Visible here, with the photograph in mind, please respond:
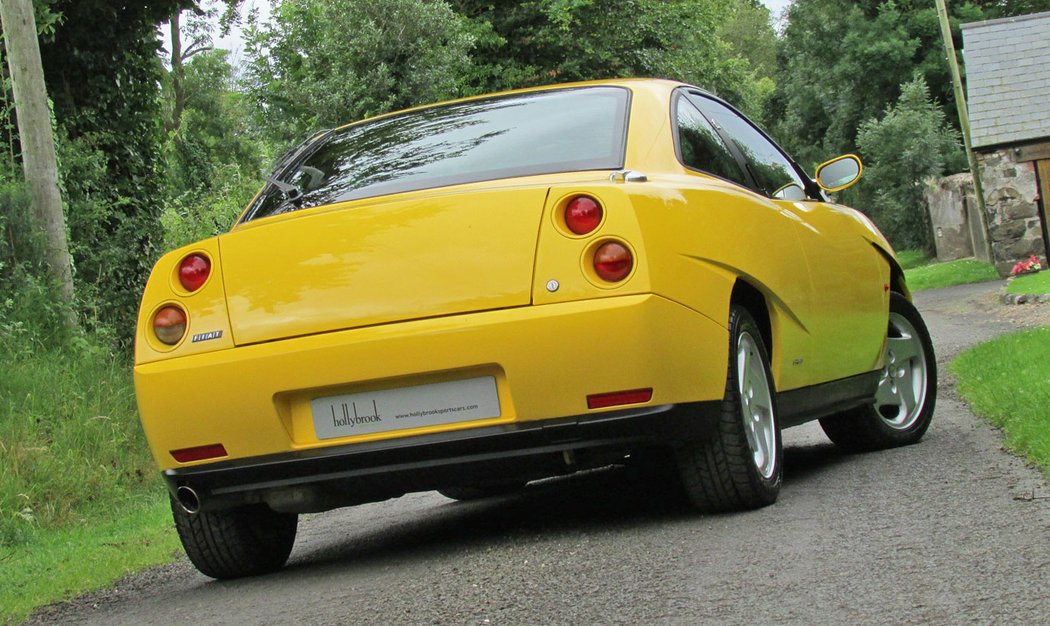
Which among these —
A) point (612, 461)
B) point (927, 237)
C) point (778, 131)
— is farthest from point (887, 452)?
point (778, 131)

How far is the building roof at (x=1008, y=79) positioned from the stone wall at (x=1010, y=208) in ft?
1.80

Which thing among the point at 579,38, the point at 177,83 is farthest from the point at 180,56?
the point at 579,38

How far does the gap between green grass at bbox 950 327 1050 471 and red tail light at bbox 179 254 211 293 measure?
10.1 ft

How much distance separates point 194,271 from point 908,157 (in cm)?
3716

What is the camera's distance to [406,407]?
178 inches

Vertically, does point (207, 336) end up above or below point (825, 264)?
above

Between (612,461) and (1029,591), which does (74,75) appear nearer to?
(612,461)

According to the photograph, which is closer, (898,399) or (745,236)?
(745,236)

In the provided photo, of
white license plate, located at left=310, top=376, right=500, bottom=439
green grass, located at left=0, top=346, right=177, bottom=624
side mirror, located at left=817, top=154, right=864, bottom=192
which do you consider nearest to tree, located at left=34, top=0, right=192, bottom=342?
green grass, located at left=0, top=346, right=177, bottom=624

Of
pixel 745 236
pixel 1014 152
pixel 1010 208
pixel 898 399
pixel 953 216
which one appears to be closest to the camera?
pixel 745 236

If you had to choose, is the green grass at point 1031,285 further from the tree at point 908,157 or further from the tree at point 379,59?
the tree at point 908,157

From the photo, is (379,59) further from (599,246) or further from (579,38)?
(599,246)

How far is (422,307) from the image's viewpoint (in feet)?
14.7

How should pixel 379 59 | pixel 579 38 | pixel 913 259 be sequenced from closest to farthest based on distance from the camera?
pixel 379 59
pixel 579 38
pixel 913 259
